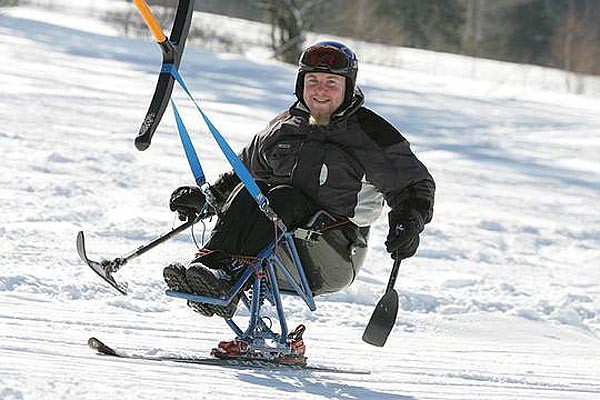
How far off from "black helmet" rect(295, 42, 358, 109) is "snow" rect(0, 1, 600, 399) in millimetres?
1106

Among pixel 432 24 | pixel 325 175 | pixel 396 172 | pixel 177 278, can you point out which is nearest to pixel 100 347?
pixel 177 278

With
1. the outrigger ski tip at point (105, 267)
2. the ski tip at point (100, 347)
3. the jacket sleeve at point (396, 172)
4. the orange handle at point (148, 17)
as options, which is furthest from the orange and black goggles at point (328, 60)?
the ski tip at point (100, 347)

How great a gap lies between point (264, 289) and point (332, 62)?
881 millimetres

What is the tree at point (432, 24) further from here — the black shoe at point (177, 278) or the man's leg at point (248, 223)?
the black shoe at point (177, 278)

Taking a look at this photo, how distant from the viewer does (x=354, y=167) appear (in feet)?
13.3

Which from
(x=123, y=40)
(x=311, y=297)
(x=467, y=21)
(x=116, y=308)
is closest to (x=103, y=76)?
(x=123, y=40)

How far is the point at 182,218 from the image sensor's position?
4316 millimetres

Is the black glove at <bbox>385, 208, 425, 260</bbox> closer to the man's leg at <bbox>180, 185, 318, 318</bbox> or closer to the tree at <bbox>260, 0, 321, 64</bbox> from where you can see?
the man's leg at <bbox>180, 185, 318, 318</bbox>

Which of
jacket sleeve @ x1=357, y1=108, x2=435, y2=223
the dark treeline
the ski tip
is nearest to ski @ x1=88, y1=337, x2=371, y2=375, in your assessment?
the ski tip

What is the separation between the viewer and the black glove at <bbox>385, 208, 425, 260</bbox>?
384 centimetres

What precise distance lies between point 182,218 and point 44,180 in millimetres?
4159

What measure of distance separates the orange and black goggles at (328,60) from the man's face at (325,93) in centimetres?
4

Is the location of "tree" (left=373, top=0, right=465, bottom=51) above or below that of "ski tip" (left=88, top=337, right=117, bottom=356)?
above

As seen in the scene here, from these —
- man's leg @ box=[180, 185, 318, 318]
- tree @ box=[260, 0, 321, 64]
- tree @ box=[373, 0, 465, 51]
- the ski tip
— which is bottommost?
the ski tip
